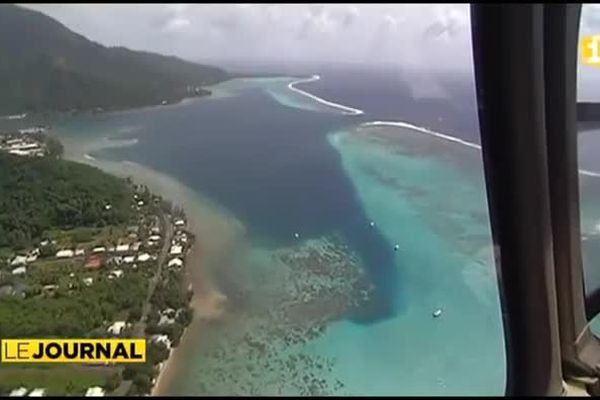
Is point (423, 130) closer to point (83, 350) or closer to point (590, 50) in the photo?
point (590, 50)

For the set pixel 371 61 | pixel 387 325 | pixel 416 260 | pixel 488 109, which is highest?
pixel 371 61

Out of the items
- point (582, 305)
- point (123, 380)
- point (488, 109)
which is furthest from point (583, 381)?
point (123, 380)

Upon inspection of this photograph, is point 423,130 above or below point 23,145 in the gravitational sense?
below

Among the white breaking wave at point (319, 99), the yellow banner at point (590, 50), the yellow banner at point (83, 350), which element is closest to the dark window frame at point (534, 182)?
the yellow banner at point (590, 50)

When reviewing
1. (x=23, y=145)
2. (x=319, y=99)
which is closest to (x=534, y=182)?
(x=319, y=99)

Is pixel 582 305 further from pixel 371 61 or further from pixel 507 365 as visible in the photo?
pixel 371 61

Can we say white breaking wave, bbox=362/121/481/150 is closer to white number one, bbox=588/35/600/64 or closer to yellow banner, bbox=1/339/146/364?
white number one, bbox=588/35/600/64
